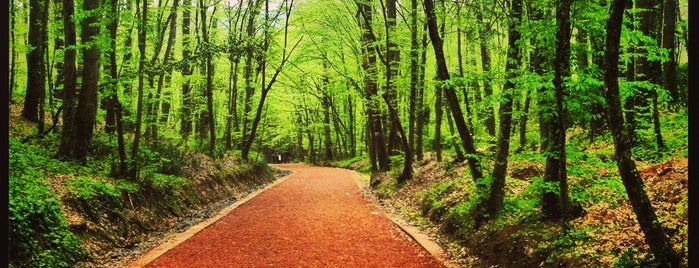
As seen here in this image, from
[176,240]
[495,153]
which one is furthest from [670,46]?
[176,240]

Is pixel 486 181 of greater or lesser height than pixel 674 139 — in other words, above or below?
below

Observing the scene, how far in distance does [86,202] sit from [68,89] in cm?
412

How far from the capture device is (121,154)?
1042 cm

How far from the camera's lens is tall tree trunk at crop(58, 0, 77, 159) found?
10375 millimetres

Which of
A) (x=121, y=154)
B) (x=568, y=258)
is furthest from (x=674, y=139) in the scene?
(x=121, y=154)

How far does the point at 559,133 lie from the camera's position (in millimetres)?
6230

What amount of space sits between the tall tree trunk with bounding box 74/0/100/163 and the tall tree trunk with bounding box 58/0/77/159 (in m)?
0.14

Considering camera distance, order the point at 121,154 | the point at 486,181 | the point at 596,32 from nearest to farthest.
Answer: the point at 596,32, the point at 486,181, the point at 121,154

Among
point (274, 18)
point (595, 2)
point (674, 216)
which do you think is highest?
point (274, 18)

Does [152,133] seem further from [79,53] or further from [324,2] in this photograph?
[324,2]

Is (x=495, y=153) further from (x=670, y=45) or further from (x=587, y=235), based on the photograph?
(x=670, y=45)

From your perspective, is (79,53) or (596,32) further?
(79,53)

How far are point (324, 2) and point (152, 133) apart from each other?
921 centimetres

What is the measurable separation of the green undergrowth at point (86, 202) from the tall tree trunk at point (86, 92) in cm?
53
